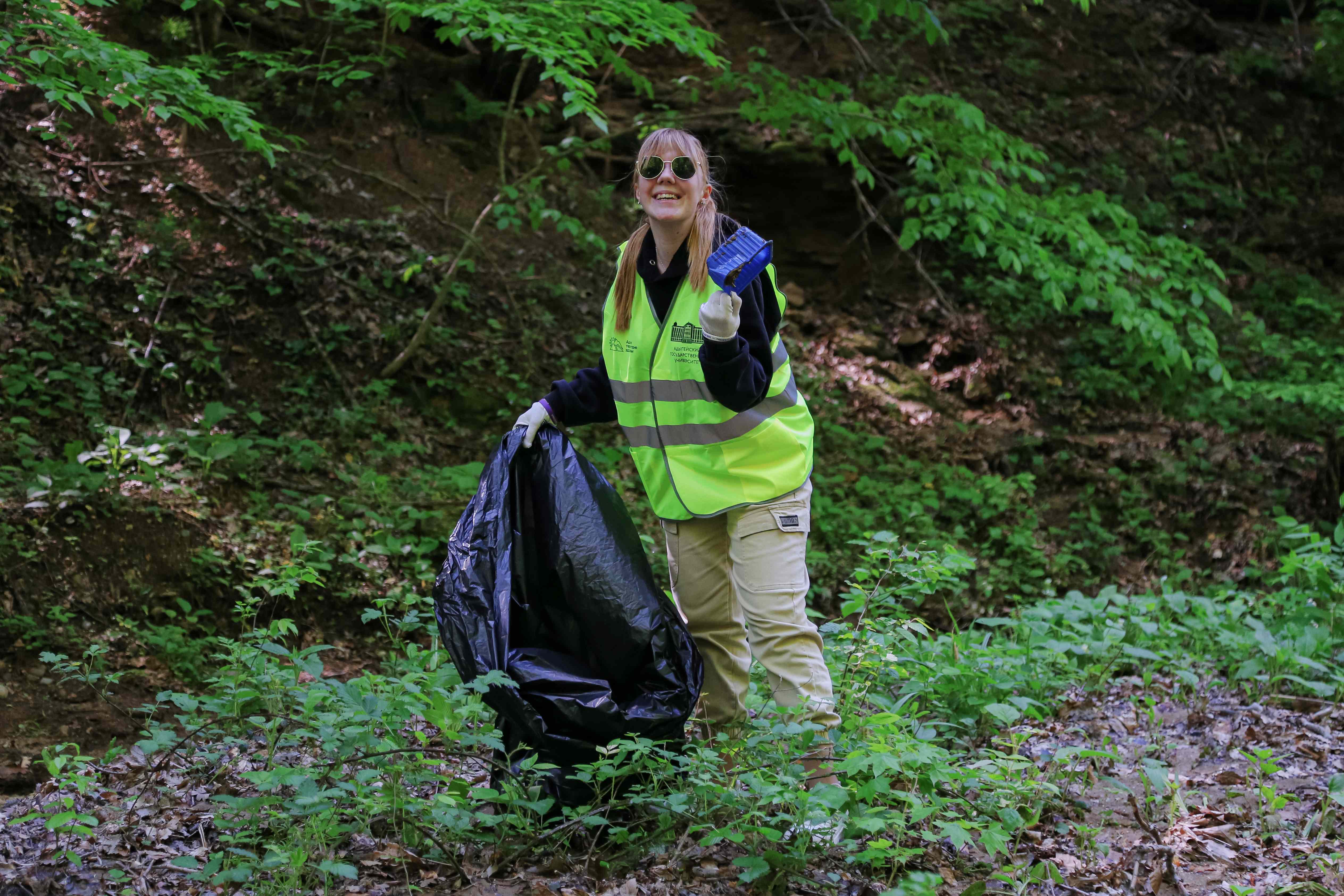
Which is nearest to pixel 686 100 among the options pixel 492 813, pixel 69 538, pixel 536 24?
pixel 536 24

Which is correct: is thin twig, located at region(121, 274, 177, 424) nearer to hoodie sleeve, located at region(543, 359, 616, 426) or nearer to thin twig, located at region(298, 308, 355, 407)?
thin twig, located at region(298, 308, 355, 407)

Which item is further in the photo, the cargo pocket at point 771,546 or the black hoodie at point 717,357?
the cargo pocket at point 771,546

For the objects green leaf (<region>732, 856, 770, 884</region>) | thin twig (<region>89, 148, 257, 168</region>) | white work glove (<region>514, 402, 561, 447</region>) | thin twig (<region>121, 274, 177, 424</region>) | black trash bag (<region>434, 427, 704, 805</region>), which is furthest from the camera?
thin twig (<region>89, 148, 257, 168</region>)

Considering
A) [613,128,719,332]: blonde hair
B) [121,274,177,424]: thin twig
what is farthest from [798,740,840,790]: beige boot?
[121,274,177,424]: thin twig

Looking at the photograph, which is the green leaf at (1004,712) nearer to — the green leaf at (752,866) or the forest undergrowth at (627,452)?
the forest undergrowth at (627,452)

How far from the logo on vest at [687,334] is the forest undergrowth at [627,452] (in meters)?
0.95

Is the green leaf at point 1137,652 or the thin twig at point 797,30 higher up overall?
the thin twig at point 797,30

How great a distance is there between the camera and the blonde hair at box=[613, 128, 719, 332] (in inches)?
99.1

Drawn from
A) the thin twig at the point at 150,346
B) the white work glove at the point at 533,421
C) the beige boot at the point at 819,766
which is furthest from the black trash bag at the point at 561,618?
the thin twig at the point at 150,346

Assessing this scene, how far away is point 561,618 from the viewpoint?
2.54 m

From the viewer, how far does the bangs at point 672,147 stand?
99.1 inches

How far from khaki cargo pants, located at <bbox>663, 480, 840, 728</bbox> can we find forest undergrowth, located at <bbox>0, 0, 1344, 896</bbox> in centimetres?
14

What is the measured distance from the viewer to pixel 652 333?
2.57 m

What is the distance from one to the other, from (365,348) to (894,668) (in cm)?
428
